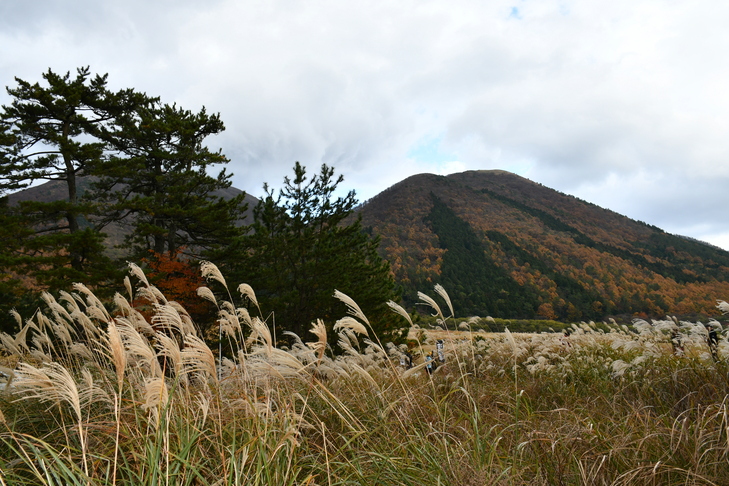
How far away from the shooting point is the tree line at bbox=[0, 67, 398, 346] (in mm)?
14703

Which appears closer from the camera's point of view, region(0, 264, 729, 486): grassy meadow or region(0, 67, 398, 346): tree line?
region(0, 264, 729, 486): grassy meadow

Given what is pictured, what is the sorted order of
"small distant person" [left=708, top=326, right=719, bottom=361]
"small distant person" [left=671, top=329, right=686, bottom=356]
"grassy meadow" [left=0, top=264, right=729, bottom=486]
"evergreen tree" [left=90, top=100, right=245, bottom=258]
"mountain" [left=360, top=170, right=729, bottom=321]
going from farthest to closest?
"mountain" [left=360, top=170, right=729, bottom=321] < "evergreen tree" [left=90, top=100, right=245, bottom=258] < "small distant person" [left=671, top=329, right=686, bottom=356] < "small distant person" [left=708, top=326, right=719, bottom=361] < "grassy meadow" [left=0, top=264, right=729, bottom=486]

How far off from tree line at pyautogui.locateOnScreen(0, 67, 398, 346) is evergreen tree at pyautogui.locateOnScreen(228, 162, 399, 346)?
0.04 m

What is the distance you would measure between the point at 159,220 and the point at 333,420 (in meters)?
19.5

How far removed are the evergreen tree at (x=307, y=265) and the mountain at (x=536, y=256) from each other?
33.9 metres

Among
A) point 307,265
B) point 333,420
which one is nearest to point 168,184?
point 307,265

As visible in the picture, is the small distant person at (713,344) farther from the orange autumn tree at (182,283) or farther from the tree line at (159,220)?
the orange autumn tree at (182,283)

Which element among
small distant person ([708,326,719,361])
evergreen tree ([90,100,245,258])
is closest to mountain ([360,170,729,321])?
evergreen tree ([90,100,245,258])

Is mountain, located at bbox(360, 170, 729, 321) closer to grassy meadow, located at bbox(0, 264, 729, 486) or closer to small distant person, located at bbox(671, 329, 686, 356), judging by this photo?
small distant person, located at bbox(671, 329, 686, 356)

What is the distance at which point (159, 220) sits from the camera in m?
19.5

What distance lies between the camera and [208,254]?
18250 mm

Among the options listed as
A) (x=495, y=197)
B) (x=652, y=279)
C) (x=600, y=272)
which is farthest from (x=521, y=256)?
(x=495, y=197)

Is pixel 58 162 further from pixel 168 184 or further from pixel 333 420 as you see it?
pixel 333 420

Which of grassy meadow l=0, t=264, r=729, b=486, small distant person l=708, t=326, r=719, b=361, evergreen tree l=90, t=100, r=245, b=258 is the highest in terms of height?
evergreen tree l=90, t=100, r=245, b=258
